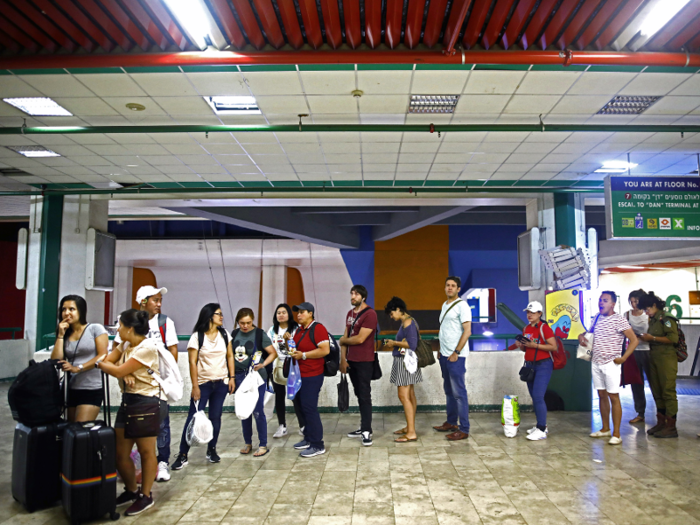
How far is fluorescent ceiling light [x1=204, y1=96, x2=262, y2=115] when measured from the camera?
515 centimetres

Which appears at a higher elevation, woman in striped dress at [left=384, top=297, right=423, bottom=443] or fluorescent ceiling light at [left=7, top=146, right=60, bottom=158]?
fluorescent ceiling light at [left=7, top=146, right=60, bottom=158]

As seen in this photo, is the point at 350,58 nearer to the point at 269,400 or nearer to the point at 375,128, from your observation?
the point at 375,128

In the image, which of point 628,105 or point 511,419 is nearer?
point 628,105

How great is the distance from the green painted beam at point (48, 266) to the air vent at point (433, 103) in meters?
6.65

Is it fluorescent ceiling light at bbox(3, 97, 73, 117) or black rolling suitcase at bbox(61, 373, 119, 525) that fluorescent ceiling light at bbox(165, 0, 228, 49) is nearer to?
fluorescent ceiling light at bbox(3, 97, 73, 117)

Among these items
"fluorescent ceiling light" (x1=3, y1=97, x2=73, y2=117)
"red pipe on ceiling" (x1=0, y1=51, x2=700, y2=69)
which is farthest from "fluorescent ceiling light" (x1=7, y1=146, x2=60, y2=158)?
"red pipe on ceiling" (x1=0, y1=51, x2=700, y2=69)

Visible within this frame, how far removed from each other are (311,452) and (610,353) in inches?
124

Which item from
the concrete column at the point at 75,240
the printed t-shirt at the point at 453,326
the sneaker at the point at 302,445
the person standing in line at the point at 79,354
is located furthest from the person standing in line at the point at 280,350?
the concrete column at the point at 75,240

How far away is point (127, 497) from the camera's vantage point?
3.60 meters

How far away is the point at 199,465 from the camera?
4.55 metres

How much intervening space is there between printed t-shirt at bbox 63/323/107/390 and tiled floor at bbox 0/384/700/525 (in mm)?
827

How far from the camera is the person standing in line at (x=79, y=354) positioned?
12.3 feet

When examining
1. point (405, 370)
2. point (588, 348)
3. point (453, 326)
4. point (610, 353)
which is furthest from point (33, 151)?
point (610, 353)

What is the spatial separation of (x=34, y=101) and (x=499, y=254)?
1416cm
